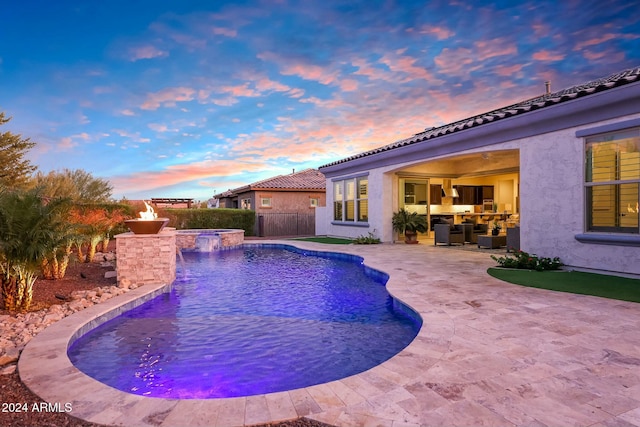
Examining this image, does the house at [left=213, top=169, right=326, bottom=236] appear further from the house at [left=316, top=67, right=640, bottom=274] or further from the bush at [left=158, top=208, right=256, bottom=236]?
the house at [left=316, top=67, right=640, bottom=274]

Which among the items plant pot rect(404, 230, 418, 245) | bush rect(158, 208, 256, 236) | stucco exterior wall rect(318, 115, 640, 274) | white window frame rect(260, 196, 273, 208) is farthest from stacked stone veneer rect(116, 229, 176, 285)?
white window frame rect(260, 196, 273, 208)

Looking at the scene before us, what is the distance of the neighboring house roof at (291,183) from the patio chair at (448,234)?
12677 mm

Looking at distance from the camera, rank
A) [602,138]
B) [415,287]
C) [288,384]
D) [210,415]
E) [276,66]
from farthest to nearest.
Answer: [276,66], [602,138], [415,287], [288,384], [210,415]

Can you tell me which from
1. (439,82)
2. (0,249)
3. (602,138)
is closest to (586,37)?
(439,82)

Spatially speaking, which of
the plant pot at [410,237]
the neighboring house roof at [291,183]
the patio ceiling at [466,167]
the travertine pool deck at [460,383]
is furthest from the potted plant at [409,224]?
the neighboring house roof at [291,183]

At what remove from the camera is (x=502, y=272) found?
25.8 ft

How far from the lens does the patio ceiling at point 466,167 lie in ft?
46.9

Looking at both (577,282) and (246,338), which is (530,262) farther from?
(246,338)

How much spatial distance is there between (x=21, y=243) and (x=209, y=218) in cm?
1737

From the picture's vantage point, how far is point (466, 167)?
16.4m

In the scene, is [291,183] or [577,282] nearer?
[577,282]

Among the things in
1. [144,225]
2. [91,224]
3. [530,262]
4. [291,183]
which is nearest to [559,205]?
[530,262]

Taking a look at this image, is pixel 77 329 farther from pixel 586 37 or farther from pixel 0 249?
pixel 586 37

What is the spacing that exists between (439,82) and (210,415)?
46.1ft
